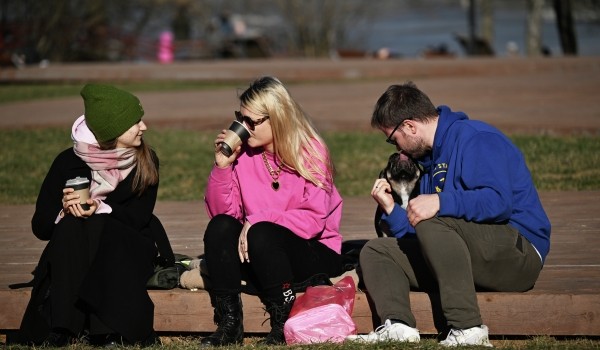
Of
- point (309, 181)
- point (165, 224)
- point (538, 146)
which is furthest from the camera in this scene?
point (538, 146)

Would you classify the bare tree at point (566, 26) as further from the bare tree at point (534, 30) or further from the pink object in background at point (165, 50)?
the pink object in background at point (165, 50)

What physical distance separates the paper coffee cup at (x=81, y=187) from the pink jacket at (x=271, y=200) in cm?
61

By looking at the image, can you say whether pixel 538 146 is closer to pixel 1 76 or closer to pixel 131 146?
pixel 131 146

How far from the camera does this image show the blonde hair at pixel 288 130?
5340 mm

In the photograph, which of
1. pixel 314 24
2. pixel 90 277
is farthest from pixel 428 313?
pixel 314 24

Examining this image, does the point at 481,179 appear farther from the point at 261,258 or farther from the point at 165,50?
the point at 165,50

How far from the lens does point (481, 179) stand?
4797 mm

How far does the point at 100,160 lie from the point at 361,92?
10.7 meters

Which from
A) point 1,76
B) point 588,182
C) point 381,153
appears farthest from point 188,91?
point 588,182

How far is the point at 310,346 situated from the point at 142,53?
30.7 metres

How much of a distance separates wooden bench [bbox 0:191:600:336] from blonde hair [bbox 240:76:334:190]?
2.13 ft

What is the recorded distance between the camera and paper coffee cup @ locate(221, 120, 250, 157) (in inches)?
209

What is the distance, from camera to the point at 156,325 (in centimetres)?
544

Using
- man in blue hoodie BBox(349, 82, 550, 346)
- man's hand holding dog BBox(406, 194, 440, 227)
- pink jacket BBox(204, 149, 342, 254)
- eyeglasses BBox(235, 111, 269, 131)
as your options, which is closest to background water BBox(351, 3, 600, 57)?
pink jacket BBox(204, 149, 342, 254)
